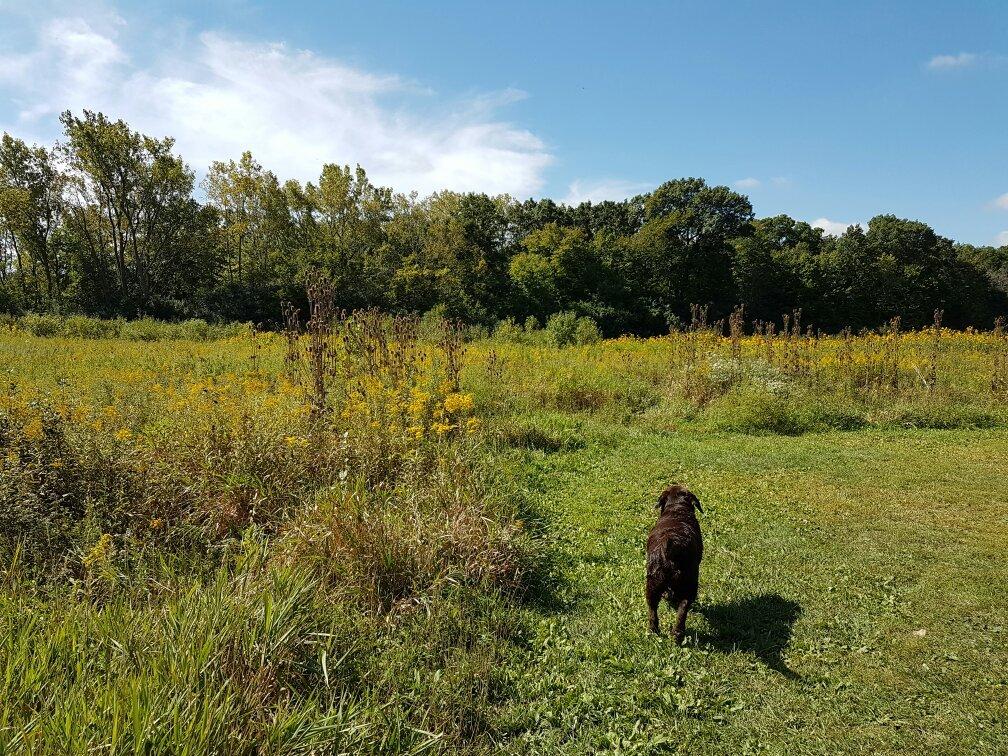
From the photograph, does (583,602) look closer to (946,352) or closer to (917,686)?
(917,686)

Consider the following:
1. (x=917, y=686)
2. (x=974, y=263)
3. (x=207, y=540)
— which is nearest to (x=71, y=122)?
(x=207, y=540)

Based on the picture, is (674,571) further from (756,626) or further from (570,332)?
(570,332)

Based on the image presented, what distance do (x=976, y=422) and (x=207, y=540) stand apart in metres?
11.7

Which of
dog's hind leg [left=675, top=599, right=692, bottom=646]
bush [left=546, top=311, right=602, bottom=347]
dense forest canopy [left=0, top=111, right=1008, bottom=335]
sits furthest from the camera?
dense forest canopy [left=0, top=111, right=1008, bottom=335]

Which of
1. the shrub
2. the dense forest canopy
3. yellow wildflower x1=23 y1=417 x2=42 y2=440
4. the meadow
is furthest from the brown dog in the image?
A: the dense forest canopy

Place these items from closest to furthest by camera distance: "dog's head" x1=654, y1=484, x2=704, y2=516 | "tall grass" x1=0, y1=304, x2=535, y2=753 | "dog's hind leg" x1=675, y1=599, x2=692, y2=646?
"tall grass" x1=0, y1=304, x2=535, y2=753 < "dog's hind leg" x1=675, y1=599, x2=692, y2=646 < "dog's head" x1=654, y1=484, x2=704, y2=516

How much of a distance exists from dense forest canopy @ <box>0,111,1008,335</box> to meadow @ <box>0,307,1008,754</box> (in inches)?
956

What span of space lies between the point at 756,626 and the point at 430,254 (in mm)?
33727

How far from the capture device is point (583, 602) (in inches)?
148

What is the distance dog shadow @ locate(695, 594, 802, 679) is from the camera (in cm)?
323

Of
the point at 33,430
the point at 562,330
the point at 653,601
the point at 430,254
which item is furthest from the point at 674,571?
the point at 430,254

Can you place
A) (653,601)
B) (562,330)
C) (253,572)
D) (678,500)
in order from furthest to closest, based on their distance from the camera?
1. (562,330)
2. (678,500)
3. (653,601)
4. (253,572)

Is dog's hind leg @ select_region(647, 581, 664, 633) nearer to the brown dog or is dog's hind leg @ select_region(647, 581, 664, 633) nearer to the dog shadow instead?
the brown dog

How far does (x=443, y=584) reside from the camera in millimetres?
3545
